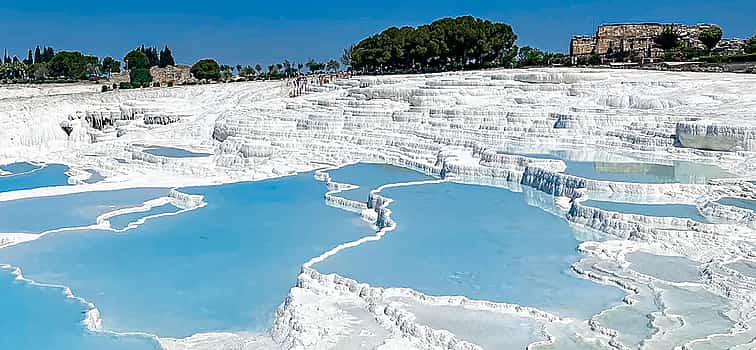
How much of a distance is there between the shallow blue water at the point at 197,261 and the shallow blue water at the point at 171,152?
5.42 metres

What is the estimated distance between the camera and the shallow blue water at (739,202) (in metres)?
11.3

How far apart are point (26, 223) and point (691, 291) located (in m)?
10.0

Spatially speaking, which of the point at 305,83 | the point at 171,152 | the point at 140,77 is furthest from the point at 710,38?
the point at 140,77

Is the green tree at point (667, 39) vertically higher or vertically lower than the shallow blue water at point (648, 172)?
higher

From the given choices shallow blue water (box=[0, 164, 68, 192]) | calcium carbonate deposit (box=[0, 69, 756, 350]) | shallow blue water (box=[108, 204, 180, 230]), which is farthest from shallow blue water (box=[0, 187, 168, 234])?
shallow blue water (box=[0, 164, 68, 192])

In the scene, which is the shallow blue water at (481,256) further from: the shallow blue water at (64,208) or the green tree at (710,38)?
the green tree at (710,38)

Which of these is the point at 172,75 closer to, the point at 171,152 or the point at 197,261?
the point at 171,152

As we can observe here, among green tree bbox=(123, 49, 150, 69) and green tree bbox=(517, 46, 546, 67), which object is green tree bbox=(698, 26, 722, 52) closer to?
green tree bbox=(517, 46, 546, 67)

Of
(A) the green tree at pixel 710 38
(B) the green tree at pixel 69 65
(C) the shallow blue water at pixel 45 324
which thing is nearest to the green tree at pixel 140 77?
(B) the green tree at pixel 69 65

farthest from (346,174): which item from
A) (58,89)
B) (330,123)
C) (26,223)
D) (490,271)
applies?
(58,89)

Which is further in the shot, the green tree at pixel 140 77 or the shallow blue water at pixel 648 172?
the green tree at pixel 140 77

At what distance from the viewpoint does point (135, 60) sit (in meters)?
50.2

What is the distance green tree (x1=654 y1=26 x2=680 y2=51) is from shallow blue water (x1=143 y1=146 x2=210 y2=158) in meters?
25.5

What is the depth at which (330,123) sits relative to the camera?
21.5 m
